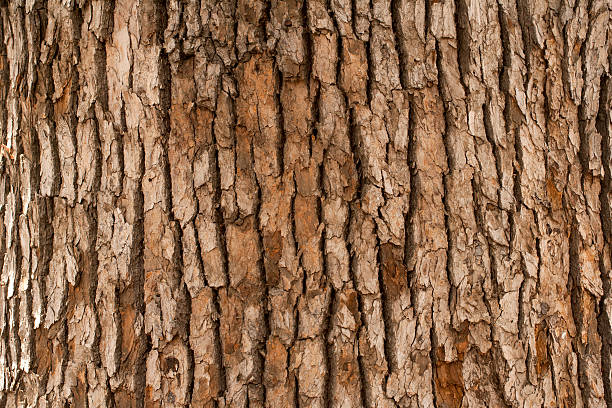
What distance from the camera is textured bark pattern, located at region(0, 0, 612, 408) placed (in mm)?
1558

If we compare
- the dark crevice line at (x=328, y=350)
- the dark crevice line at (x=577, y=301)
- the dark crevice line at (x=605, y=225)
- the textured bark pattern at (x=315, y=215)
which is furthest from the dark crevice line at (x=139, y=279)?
the dark crevice line at (x=605, y=225)

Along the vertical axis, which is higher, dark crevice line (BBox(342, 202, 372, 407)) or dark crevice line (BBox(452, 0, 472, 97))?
dark crevice line (BBox(452, 0, 472, 97))

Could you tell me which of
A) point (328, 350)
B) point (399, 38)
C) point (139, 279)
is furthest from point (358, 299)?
point (399, 38)

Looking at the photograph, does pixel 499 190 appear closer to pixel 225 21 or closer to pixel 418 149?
pixel 418 149

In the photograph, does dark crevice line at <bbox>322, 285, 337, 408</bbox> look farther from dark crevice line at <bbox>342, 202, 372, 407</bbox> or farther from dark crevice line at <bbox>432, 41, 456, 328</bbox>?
dark crevice line at <bbox>432, 41, 456, 328</bbox>

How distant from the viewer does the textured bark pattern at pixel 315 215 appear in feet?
5.11

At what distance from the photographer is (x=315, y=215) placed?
1.56 metres

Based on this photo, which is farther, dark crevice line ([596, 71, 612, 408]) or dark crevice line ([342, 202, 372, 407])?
dark crevice line ([596, 71, 612, 408])

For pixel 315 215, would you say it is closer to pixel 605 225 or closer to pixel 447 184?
pixel 447 184

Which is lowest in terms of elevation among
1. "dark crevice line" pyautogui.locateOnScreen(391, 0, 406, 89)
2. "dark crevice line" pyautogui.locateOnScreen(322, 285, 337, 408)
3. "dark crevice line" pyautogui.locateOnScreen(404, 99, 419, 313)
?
"dark crevice line" pyautogui.locateOnScreen(322, 285, 337, 408)

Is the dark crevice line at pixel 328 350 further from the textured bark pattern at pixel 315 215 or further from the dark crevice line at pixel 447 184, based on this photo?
the dark crevice line at pixel 447 184

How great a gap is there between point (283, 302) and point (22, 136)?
3.31 ft

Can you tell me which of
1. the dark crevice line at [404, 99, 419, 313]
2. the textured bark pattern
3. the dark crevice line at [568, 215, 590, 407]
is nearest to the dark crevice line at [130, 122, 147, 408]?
the textured bark pattern

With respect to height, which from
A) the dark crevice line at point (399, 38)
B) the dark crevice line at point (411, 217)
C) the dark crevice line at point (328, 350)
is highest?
the dark crevice line at point (399, 38)
